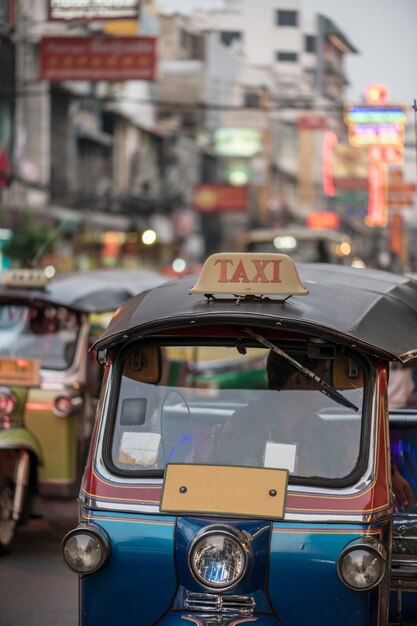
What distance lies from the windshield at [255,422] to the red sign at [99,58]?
51.8 ft

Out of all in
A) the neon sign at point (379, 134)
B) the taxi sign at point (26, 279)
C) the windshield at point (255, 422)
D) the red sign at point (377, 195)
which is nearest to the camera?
the windshield at point (255, 422)

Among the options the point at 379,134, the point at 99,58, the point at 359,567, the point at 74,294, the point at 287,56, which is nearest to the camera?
the point at 359,567

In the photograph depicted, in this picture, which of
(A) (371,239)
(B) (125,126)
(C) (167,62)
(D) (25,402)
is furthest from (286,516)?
(A) (371,239)

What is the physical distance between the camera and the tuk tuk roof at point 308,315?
4832mm

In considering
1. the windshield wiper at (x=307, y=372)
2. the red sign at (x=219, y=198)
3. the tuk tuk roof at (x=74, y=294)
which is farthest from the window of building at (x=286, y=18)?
the windshield wiper at (x=307, y=372)

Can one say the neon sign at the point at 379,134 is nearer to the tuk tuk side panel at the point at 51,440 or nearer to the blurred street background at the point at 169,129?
the blurred street background at the point at 169,129

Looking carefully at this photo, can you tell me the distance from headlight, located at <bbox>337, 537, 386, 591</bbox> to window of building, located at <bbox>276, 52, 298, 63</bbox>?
41.2 meters

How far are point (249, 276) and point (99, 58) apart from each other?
53.2 feet

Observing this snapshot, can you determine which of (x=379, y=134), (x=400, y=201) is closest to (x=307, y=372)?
(x=379, y=134)

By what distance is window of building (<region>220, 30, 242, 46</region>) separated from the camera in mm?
50306

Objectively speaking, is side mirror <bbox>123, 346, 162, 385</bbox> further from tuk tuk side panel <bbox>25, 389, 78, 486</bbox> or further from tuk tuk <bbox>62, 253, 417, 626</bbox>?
tuk tuk side panel <bbox>25, 389, 78, 486</bbox>

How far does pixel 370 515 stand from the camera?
4672 mm

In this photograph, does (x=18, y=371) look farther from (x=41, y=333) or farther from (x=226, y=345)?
(x=226, y=345)

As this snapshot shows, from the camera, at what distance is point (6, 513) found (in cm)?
864
